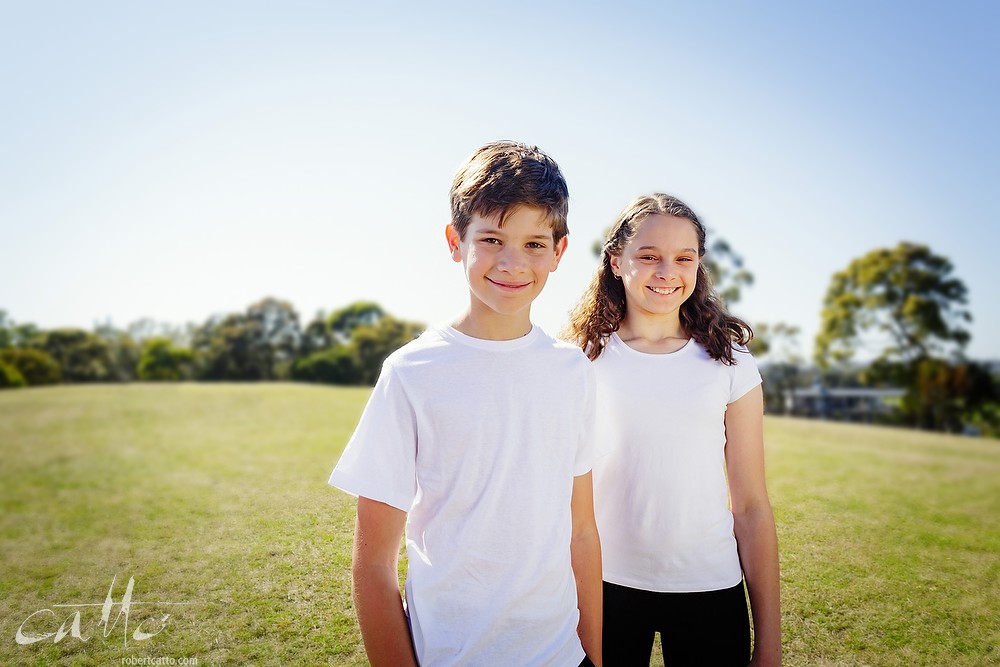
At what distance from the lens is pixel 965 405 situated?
23.5 meters

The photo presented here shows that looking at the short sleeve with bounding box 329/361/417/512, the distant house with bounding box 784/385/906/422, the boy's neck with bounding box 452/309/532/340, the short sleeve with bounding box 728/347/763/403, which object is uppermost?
the boy's neck with bounding box 452/309/532/340

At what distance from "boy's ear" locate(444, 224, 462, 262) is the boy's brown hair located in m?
0.02

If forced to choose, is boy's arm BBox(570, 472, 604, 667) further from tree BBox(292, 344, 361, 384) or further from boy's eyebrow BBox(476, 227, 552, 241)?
tree BBox(292, 344, 361, 384)

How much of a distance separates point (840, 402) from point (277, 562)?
43.4 m

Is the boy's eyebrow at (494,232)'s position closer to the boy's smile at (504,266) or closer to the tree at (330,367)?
the boy's smile at (504,266)

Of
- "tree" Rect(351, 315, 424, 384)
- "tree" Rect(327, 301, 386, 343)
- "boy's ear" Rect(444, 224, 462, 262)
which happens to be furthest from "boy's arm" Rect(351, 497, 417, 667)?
"tree" Rect(327, 301, 386, 343)

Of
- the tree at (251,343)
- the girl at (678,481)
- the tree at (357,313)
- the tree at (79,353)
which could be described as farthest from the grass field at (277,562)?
the tree at (357,313)

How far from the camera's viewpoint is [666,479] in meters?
2.21

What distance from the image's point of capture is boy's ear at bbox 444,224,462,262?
6.17 ft

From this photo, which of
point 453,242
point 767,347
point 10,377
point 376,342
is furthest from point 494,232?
point 767,347

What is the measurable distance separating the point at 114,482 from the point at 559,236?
11.0 feet

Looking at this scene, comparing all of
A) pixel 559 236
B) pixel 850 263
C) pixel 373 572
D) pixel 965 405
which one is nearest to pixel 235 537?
pixel 373 572

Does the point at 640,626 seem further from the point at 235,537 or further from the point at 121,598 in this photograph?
the point at 121,598

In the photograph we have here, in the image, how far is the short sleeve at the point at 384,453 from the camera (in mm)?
1609
